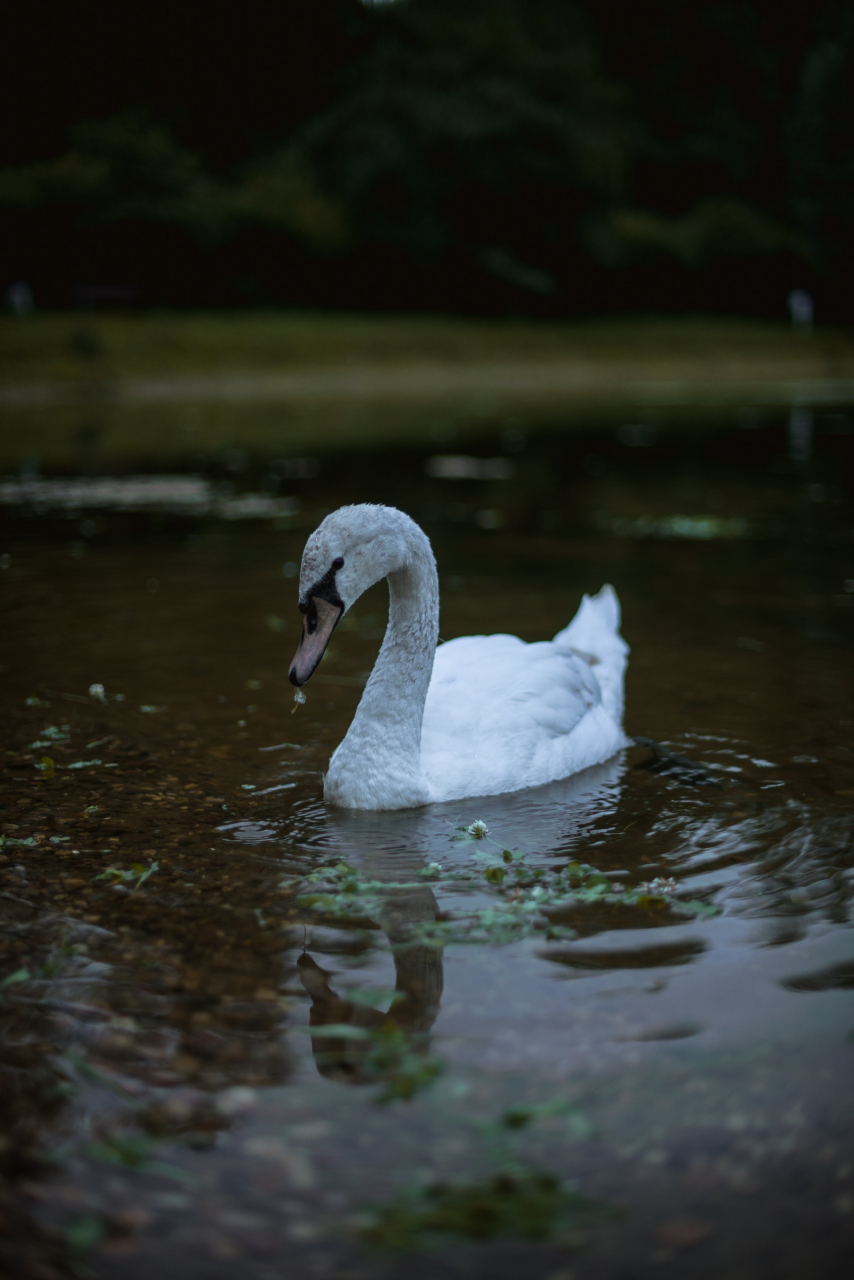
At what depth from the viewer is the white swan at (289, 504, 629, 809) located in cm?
488

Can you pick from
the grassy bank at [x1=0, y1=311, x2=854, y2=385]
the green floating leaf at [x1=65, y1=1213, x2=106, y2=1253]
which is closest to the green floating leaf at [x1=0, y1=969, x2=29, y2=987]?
the green floating leaf at [x1=65, y1=1213, x2=106, y2=1253]

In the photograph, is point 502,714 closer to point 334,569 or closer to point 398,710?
point 398,710

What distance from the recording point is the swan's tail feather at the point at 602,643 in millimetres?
6531

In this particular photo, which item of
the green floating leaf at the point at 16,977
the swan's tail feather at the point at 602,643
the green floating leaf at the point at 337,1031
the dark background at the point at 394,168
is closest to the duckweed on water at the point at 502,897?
the green floating leaf at the point at 337,1031

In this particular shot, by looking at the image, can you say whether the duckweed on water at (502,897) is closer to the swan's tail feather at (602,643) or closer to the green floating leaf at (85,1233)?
the green floating leaf at (85,1233)

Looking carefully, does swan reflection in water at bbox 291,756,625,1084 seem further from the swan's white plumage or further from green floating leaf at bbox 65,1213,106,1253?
green floating leaf at bbox 65,1213,106,1253

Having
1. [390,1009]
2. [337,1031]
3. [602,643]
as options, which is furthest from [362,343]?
[337,1031]

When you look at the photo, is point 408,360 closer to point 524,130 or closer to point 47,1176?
point 524,130

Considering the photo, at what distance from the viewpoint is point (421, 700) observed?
5.33 meters

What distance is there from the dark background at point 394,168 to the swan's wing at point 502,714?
94.7 feet

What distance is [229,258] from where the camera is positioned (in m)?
37.1

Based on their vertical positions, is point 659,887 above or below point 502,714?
below

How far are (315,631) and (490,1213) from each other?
2366 mm

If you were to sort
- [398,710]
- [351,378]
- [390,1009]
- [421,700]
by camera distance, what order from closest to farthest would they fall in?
[390,1009] < [398,710] < [421,700] < [351,378]
